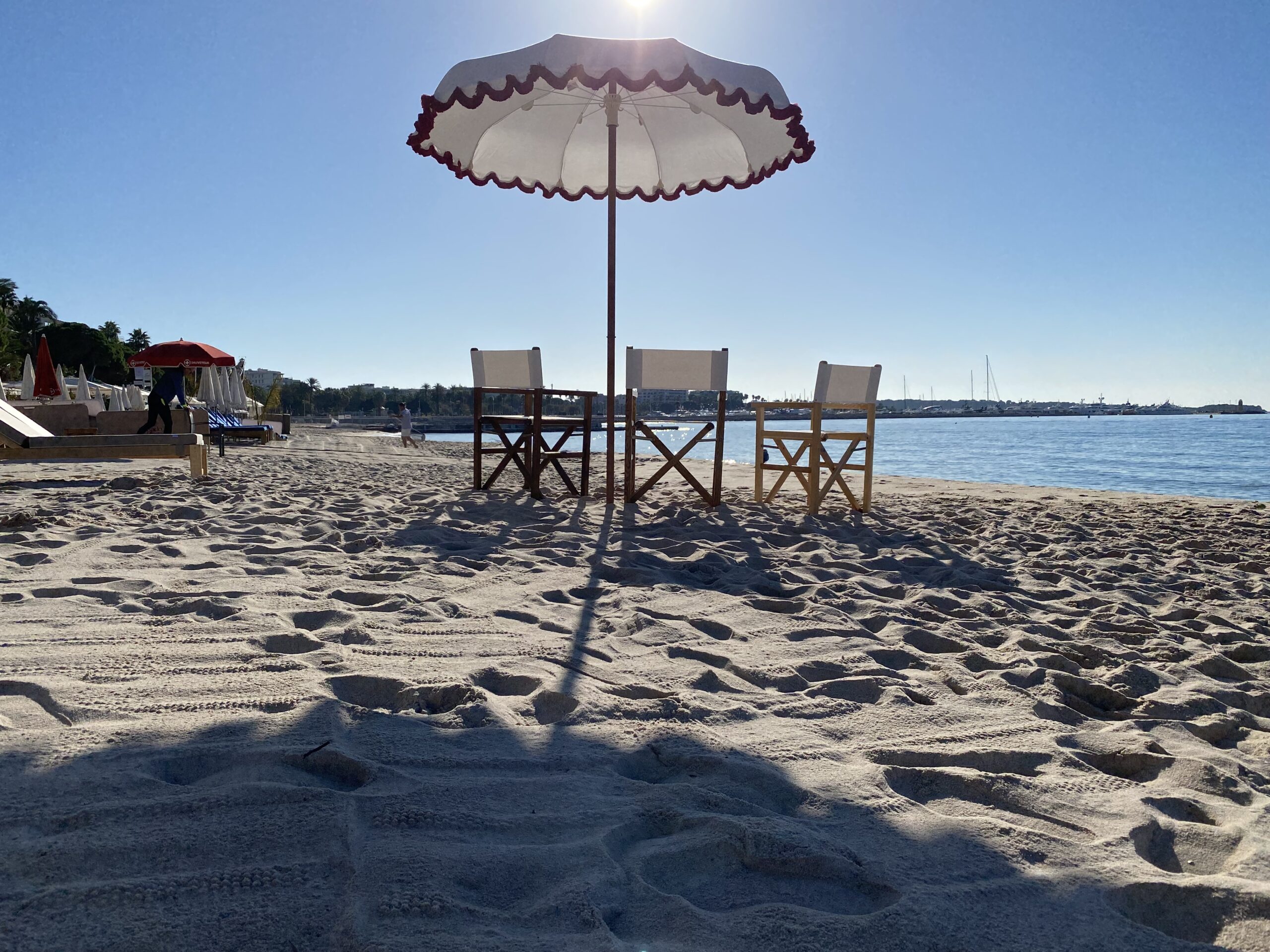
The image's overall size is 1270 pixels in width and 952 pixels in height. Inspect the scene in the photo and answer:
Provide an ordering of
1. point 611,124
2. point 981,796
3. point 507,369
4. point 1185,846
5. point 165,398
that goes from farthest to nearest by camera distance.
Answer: point 165,398
point 507,369
point 611,124
point 981,796
point 1185,846

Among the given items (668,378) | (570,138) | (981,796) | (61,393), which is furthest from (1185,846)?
(61,393)

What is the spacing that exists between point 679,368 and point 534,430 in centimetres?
132

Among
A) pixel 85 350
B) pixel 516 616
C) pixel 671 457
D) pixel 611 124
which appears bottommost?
pixel 516 616

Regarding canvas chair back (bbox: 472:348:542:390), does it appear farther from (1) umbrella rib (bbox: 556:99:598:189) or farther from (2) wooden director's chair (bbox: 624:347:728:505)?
(1) umbrella rib (bbox: 556:99:598:189)

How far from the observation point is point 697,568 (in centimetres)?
370

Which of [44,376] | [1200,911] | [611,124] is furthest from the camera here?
[44,376]

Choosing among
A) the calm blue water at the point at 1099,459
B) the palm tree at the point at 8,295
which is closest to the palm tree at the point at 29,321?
the palm tree at the point at 8,295

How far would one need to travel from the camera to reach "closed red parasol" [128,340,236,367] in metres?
12.9

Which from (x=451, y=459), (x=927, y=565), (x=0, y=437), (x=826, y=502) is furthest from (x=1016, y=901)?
(x=451, y=459)

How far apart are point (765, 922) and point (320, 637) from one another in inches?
68.7

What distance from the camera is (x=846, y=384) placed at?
6035 millimetres

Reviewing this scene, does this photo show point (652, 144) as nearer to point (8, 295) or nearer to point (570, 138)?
point (570, 138)

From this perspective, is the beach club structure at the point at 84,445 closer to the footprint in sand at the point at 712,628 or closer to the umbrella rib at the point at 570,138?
the umbrella rib at the point at 570,138

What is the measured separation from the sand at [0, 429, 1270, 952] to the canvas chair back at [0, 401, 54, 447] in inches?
76.2
